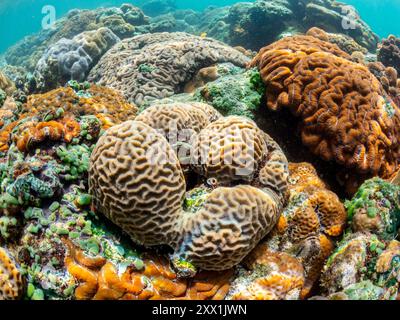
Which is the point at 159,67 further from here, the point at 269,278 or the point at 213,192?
the point at 269,278

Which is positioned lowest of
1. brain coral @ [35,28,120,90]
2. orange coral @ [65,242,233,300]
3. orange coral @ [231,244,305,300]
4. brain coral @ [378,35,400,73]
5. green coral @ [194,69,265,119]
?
brain coral @ [378,35,400,73]

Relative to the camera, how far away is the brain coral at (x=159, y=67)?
271 inches

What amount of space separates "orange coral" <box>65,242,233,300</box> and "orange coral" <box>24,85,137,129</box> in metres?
1.98

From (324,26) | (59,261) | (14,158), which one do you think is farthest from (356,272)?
(324,26)

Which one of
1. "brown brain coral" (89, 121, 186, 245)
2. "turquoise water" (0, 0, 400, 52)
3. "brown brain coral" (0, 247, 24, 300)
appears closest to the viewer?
"brown brain coral" (0, 247, 24, 300)

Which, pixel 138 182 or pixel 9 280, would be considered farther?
pixel 138 182

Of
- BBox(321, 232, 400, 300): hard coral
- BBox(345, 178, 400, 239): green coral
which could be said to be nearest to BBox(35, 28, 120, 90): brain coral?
BBox(345, 178, 400, 239): green coral

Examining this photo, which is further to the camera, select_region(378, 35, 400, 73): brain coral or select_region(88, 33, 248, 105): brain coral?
select_region(378, 35, 400, 73): brain coral

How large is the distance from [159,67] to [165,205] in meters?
5.04

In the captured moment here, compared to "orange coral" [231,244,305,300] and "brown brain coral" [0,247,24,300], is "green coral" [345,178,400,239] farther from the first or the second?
"brown brain coral" [0,247,24,300]

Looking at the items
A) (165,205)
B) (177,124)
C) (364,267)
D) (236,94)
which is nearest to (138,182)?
(165,205)

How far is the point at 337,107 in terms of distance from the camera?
14.8ft

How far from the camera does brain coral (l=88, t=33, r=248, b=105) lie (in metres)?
6.89

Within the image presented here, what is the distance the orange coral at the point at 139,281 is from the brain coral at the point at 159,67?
13.8ft
